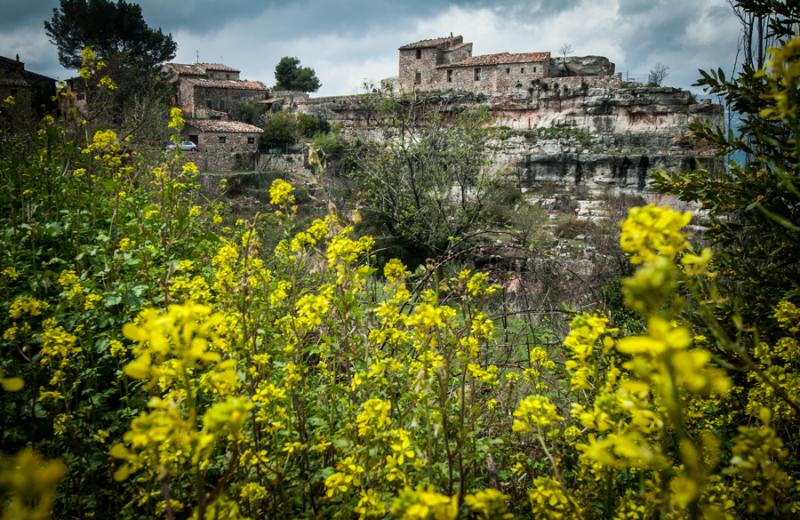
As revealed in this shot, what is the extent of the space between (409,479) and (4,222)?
13.5 ft

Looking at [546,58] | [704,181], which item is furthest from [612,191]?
[704,181]

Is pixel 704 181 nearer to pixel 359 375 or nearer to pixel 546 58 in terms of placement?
pixel 359 375

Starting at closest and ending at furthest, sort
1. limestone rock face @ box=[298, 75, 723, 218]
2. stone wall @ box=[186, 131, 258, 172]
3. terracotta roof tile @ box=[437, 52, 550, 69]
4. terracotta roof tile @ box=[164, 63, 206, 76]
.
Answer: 1. limestone rock face @ box=[298, 75, 723, 218]
2. stone wall @ box=[186, 131, 258, 172]
3. terracotta roof tile @ box=[437, 52, 550, 69]
4. terracotta roof tile @ box=[164, 63, 206, 76]

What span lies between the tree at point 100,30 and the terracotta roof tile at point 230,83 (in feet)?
15.7

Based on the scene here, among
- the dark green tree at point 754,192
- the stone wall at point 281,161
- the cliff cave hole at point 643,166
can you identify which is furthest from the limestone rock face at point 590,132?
the dark green tree at point 754,192

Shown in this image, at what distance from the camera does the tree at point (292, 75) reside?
52625 millimetres

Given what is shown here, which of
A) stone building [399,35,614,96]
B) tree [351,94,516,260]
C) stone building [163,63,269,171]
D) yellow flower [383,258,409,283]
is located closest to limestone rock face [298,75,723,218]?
stone building [399,35,614,96]

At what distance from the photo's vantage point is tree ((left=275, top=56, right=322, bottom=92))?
173 feet

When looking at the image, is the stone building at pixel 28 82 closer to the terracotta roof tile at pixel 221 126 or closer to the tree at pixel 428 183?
the terracotta roof tile at pixel 221 126

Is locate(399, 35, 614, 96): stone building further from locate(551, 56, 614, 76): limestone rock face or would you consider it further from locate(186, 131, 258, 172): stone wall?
locate(186, 131, 258, 172): stone wall

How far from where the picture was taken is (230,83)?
45.0 m

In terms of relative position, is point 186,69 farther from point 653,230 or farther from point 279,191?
point 653,230

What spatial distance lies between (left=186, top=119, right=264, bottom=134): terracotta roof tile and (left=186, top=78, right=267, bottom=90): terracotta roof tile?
557cm

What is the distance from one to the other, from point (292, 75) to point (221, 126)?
739 inches
